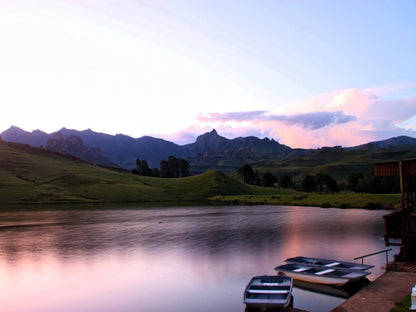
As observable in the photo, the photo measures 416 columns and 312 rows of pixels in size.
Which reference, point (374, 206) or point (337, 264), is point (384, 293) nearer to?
point (337, 264)

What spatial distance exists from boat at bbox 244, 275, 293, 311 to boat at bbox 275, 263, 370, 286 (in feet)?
12.5

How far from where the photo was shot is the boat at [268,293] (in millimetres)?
24562

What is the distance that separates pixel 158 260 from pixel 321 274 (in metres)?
22.0

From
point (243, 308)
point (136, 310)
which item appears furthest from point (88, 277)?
point (243, 308)

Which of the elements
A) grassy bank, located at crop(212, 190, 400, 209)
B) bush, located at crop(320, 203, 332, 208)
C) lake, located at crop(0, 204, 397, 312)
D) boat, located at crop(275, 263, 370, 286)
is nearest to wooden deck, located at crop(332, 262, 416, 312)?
boat, located at crop(275, 263, 370, 286)

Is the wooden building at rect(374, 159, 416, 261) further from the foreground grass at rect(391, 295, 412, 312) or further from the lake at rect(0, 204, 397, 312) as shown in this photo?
the foreground grass at rect(391, 295, 412, 312)

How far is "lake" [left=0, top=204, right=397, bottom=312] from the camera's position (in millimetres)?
31609

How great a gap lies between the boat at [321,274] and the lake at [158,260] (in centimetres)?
140

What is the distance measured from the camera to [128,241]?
6250 centimetres

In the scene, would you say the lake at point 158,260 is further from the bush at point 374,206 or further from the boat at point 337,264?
the bush at point 374,206

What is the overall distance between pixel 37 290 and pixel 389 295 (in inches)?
1178

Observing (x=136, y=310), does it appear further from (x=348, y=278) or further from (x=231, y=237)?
(x=231, y=237)

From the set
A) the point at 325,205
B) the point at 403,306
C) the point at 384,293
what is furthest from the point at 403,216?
the point at 325,205

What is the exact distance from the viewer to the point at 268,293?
2633 centimetres
